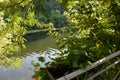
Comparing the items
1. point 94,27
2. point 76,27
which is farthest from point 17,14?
point 76,27

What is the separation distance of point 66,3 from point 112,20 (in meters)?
2.05

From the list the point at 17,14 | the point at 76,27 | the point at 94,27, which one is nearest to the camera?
the point at 17,14

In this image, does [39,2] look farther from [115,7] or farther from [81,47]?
[115,7]

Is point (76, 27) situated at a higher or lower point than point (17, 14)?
lower

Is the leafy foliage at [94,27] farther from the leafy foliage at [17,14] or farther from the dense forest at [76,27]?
the leafy foliage at [17,14]

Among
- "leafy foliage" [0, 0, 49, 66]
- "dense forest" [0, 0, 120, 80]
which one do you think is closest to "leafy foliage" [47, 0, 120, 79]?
"dense forest" [0, 0, 120, 80]

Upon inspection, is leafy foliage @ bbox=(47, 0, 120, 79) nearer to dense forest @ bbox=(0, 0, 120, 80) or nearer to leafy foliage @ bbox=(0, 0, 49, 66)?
dense forest @ bbox=(0, 0, 120, 80)

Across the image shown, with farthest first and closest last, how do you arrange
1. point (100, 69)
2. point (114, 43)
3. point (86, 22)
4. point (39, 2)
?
1. point (86, 22)
2. point (114, 43)
3. point (100, 69)
4. point (39, 2)

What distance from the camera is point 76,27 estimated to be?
5293mm

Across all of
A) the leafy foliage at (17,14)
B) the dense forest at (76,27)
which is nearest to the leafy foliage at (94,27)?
the dense forest at (76,27)

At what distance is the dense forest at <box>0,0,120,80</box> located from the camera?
3.16 m

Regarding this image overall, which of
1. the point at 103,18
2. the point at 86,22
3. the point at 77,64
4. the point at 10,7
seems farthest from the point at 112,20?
the point at 10,7

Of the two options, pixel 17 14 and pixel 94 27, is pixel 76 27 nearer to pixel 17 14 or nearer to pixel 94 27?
pixel 94 27

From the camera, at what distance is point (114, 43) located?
15.0ft
